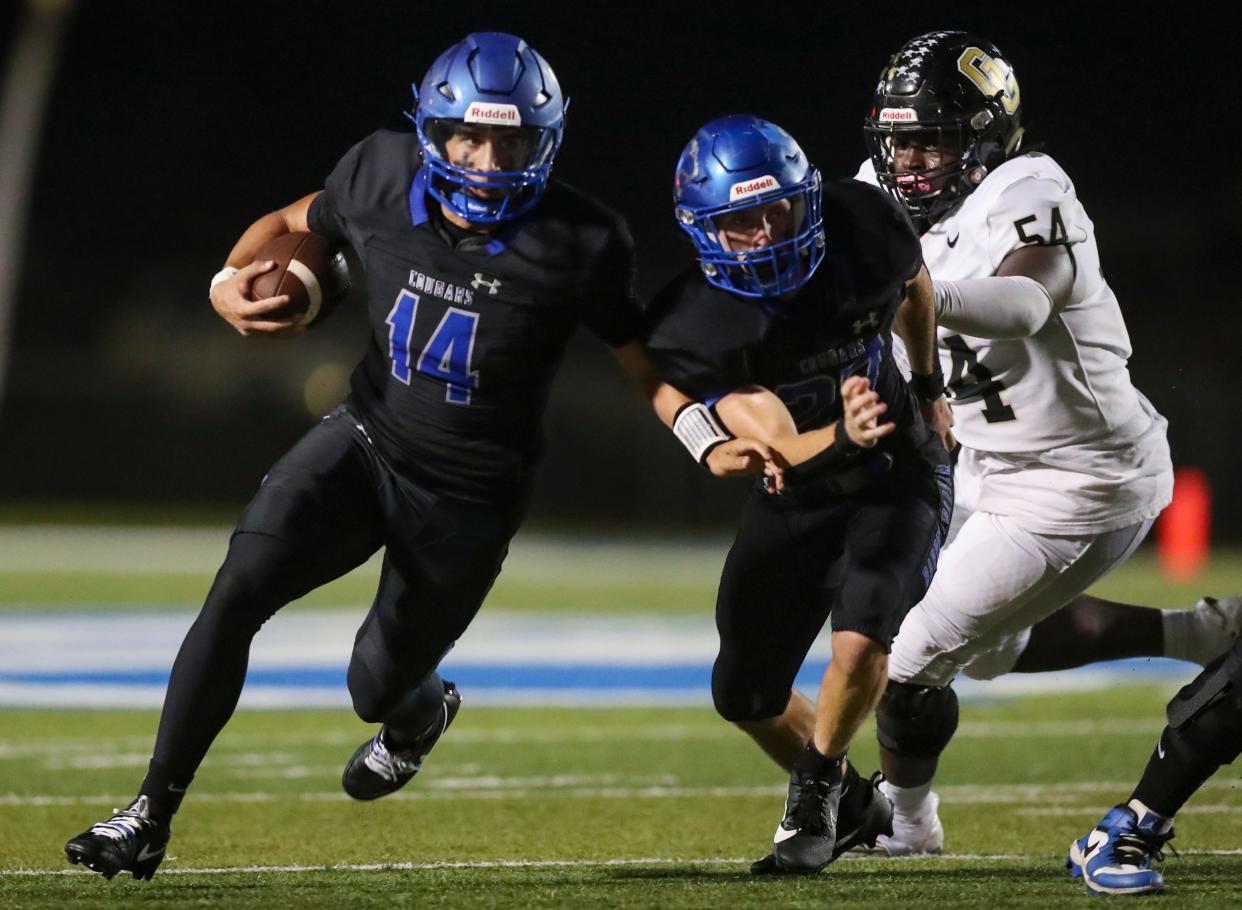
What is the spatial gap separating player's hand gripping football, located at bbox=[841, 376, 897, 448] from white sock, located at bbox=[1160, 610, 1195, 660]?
1.68m

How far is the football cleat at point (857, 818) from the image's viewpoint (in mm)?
A: 4102

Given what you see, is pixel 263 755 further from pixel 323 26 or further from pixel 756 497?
pixel 323 26

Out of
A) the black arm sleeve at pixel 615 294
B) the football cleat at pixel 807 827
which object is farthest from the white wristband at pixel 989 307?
the football cleat at pixel 807 827

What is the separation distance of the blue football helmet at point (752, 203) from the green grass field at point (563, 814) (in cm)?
136

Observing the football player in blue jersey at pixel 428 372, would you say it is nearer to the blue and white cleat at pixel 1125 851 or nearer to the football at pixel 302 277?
the football at pixel 302 277

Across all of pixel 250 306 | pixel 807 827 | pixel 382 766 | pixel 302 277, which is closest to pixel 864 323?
pixel 807 827

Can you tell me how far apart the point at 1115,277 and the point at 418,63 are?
34.9ft

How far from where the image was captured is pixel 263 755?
21.2ft

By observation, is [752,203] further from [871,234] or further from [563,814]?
[563,814]

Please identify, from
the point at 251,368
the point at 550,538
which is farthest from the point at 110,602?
the point at 251,368

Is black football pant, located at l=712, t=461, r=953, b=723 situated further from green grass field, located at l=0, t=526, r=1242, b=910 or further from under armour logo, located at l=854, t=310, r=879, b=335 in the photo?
green grass field, located at l=0, t=526, r=1242, b=910

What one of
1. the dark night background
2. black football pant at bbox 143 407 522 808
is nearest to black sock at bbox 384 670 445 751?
black football pant at bbox 143 407 522 808

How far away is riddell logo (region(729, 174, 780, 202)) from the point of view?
387 cm

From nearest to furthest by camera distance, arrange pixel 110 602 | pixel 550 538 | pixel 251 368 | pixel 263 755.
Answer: pixel 263 755
pixel 110 602
pixel 550 538
pixel 251 368
